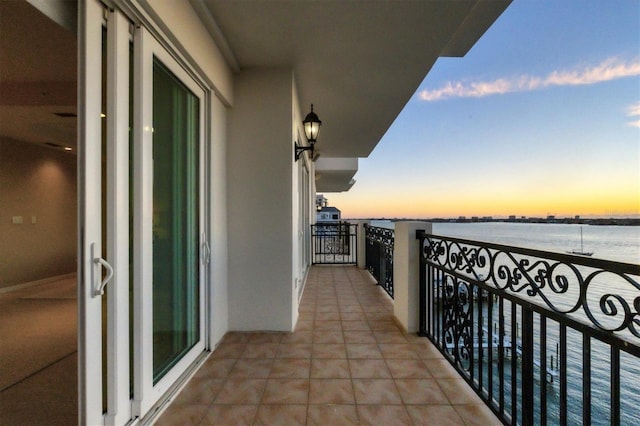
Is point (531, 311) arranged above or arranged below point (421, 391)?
above

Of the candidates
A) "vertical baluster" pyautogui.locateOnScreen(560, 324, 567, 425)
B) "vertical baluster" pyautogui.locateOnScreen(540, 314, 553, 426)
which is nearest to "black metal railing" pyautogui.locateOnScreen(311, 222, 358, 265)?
"vertical baluster" pyautogui.locateOnScreen(540, 314, 553, 426)

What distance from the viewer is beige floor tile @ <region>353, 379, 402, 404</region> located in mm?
1871

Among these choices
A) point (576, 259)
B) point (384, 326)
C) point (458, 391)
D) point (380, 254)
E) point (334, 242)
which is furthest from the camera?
point (334, 242)

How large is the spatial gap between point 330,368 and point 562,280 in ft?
5.53

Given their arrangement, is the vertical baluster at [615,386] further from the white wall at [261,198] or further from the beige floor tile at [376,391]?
the white wall at [261,198]

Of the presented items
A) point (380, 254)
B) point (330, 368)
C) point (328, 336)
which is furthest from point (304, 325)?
point (380, 254)

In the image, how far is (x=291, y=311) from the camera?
2.96 metres

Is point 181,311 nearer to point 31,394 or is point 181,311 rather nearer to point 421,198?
point 31,394

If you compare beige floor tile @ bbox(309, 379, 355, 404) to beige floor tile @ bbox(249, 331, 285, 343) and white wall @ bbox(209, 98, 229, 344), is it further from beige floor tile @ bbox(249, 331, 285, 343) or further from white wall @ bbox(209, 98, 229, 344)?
white wall @ bbox(209, 98, 229, 344)

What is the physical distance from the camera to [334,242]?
761 cm

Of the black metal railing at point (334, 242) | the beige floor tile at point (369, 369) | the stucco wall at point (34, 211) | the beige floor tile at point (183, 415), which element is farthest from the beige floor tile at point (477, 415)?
the stucco wall at point (34, 211)

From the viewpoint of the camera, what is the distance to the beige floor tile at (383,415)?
1.68 metres

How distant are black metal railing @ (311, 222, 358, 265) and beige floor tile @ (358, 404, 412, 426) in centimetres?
523

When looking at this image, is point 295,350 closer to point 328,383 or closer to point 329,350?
point 329,350
